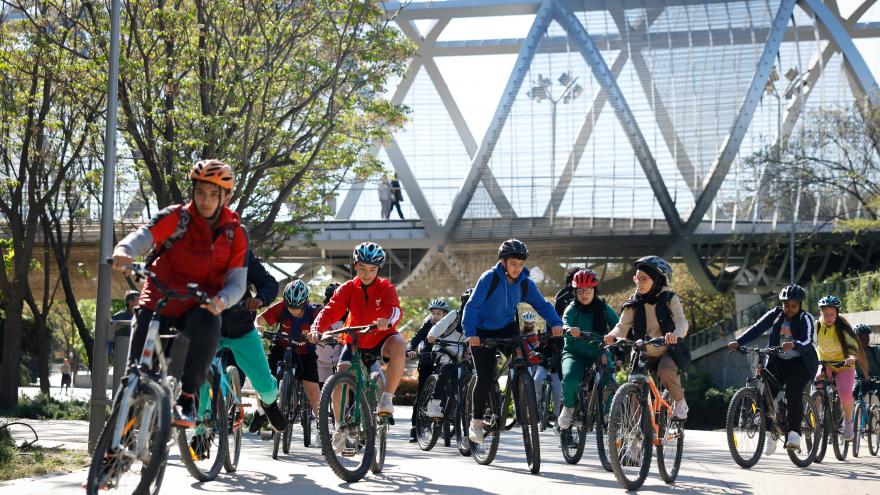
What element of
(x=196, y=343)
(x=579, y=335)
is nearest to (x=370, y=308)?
(x=579, y=335)

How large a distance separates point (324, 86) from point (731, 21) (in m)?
39.6

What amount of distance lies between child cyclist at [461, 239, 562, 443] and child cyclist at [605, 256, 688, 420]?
1.87 ft

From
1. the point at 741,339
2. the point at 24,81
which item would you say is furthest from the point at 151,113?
the point at 741,339

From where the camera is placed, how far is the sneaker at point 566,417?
36.3 ft

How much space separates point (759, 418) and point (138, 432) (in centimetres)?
662

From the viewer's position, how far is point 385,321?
359 inches

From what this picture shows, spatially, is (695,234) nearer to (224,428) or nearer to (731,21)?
(731,21)

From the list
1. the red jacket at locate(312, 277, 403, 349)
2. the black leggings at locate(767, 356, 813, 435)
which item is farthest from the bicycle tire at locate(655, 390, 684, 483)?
the black leggings at locate(767, 356, 813, 435)

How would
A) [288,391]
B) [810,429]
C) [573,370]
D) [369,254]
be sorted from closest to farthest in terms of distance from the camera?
[369,254] → [573,370] → [288,391] → [810,429]

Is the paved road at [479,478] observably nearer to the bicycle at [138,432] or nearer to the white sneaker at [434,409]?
the white sneaker at [434,409]

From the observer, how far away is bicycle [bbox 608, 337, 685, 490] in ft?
29.6

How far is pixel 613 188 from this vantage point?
59.5 metres

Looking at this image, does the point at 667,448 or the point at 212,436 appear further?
the point at 667,448

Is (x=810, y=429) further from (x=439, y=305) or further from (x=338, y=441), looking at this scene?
(x=338, y=441)
